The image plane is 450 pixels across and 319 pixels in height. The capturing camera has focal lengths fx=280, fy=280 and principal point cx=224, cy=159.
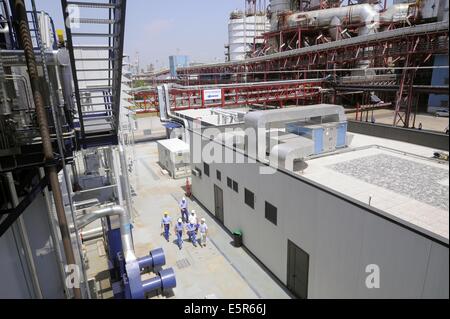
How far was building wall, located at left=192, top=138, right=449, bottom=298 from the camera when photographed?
5.28m

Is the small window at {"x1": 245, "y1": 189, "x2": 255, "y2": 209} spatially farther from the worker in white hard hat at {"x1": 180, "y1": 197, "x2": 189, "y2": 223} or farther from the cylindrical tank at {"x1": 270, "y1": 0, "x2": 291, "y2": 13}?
the cylindrical tank at {"x1": 270, "y1": 0, "x2": 291, "y2": 13}

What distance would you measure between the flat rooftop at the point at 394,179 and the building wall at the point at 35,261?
7.58m

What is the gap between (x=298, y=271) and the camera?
8953 millimetres

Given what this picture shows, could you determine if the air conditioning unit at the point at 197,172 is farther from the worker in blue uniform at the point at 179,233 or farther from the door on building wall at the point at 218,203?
the worker in blue uniform at the point at 179,233

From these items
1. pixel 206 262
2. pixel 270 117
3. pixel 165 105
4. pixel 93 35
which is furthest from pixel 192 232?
pixel 165 105

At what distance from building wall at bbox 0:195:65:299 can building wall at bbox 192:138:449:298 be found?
6.60m

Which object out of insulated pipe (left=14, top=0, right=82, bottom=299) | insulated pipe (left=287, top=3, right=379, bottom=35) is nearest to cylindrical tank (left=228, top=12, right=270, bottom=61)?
insulated pipe (left=287, top=3, right=379, bottom=35)

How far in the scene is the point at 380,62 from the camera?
30.1 metres

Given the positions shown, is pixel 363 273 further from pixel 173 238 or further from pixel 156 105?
pixel 156 105

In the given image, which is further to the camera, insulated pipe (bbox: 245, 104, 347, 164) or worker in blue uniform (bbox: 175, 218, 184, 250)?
worker in blue uniform (bbox: 175, 218, 184, 250)

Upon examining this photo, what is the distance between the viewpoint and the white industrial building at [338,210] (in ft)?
18.5

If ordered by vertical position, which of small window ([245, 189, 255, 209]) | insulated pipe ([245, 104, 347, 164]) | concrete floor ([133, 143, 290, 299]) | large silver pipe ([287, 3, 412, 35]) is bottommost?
concrete floor ([133, 143, 290, 299])

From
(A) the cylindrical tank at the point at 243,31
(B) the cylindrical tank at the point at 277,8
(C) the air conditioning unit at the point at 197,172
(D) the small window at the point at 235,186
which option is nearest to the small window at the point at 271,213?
(D) the small window at the point at 235,186

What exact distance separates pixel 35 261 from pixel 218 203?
8965 mm
